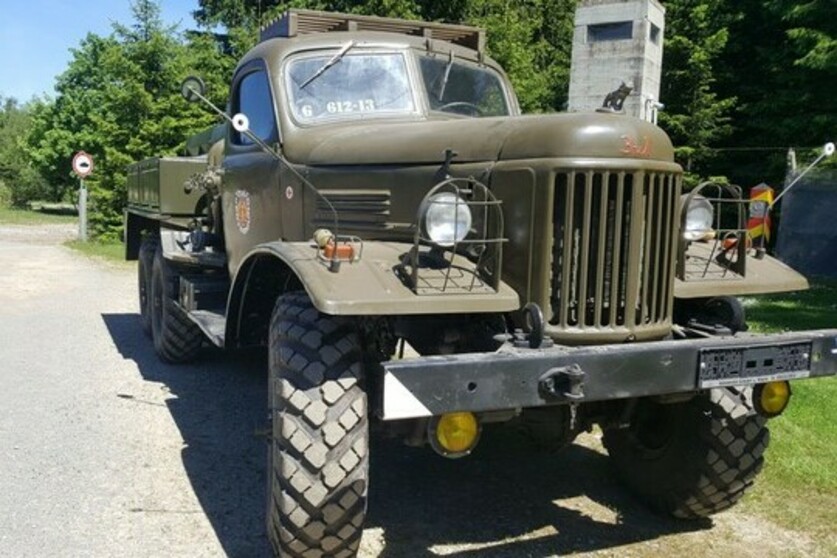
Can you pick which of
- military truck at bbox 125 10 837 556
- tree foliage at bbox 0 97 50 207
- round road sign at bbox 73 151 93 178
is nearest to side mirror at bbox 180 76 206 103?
military truck at bbox 125 10 837 556

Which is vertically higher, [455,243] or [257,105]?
[257,105]

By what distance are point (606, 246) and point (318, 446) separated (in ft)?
4.48

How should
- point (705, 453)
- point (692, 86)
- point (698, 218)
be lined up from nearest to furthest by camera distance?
point (698, 218)
point (705, 453)
point (692, 86)

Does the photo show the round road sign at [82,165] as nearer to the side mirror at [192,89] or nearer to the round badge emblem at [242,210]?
the round badge emblem at [242,210]

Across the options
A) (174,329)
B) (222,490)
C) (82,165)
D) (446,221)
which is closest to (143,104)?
(82,165)

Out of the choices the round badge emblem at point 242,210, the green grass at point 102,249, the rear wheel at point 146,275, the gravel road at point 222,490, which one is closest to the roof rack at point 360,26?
the round badge emblem at point 242,210

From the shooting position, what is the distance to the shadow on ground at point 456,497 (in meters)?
3.94

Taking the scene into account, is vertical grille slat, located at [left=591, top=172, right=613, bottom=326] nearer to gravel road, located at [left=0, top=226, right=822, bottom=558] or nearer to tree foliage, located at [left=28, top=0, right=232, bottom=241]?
gravel road, located at [left=0, top=226, right=822, bottom=558]

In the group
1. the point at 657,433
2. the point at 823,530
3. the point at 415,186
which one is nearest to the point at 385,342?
the point at 415,186

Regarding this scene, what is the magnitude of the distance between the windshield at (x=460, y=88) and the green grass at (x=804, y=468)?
8.77 ft

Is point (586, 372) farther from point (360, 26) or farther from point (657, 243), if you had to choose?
point (360, 26)

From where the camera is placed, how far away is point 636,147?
338 centimetres

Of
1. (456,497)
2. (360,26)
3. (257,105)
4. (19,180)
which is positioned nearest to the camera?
(456,497)

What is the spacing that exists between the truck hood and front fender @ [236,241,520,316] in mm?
593
